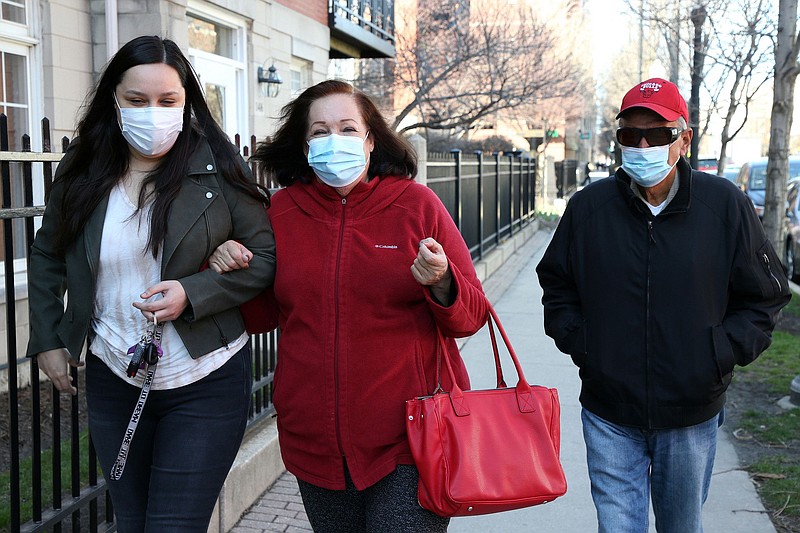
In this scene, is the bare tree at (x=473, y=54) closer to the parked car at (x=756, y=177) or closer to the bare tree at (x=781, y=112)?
the parked car at (x=756, y=177)

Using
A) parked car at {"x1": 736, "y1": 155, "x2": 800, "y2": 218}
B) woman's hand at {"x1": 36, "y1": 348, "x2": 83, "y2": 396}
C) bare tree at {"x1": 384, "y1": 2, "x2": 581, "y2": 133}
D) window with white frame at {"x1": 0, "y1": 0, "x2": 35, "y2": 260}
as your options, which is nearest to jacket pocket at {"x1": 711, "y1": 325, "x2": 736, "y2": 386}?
woman's hand at {"x1": 36, "y1": 348, "x2": 83, "y2": 396}

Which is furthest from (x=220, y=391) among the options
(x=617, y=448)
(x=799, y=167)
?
(x=799, y=167)

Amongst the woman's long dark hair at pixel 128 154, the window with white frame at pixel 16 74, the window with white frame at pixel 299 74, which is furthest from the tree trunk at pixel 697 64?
the woman's long dark hair at pixel 128 154

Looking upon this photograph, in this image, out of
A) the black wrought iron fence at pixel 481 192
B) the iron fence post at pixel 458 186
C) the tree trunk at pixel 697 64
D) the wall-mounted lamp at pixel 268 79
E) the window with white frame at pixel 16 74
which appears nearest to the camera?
the window with white frame at pixel 16 74

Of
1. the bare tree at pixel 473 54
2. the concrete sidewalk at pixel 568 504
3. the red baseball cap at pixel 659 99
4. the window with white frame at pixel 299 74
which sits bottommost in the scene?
the concrete sidewalk at pixel 568 504

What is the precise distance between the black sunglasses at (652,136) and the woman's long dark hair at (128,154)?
1.22 meters

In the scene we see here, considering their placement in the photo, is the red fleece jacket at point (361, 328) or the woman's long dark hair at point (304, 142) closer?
the red fleece jacket at point (361, 328)

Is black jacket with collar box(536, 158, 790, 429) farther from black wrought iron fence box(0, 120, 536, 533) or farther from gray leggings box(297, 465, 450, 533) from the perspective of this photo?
black wrought iron fence box(0, 120, 536, 533)

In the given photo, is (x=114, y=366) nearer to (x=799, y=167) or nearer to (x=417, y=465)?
(x=417, y=465)

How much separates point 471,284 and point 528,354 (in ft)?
18.7

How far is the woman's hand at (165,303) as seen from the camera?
7.74 ft

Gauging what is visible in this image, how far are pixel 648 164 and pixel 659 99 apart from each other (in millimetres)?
213

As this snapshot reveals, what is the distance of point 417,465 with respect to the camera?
2.38 metres

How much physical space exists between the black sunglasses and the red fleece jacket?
75 centimetres
